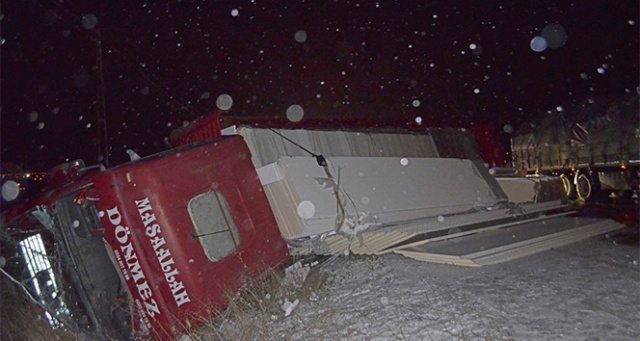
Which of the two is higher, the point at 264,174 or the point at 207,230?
the point at 264,174

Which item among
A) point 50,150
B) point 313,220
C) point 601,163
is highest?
point 50,150

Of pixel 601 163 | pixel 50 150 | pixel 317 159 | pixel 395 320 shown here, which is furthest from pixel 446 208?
pixel 50 150

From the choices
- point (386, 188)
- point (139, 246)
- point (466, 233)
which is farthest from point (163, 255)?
point (466, 233)

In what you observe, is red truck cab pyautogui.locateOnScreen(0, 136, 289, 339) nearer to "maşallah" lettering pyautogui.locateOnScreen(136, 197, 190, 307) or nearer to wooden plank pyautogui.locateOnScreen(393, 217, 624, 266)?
"maşallah" lettering pyautogui.locateOnScreen(136, 197, 190, 307)

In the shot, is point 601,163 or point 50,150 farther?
point 50,150

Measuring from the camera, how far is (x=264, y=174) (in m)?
6.03

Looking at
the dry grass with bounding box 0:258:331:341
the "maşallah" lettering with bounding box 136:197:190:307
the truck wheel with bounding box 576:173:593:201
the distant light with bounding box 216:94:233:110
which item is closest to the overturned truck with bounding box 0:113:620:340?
the "maşallah" lettering with bounding box 136:197:190:307

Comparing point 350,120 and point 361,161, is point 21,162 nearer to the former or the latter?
point 350,120

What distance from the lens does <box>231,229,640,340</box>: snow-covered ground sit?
3.31 meters

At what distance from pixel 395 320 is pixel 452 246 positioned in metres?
2.36

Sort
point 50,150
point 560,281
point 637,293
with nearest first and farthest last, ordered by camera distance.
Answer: point 637,293
point 560,281
point 50,150

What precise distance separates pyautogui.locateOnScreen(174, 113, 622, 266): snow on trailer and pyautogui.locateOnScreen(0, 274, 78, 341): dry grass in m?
2.70

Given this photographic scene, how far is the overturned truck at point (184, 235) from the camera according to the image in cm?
407

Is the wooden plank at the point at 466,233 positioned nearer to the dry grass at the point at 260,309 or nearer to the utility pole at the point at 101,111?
the dry grass at the point at 260,309
